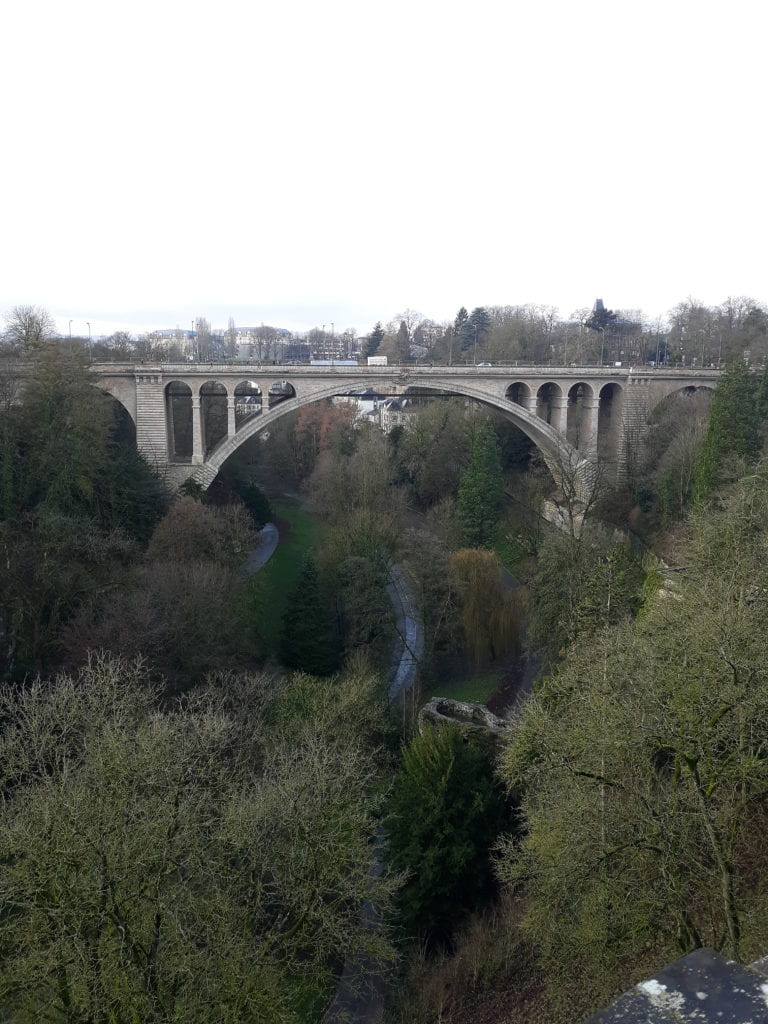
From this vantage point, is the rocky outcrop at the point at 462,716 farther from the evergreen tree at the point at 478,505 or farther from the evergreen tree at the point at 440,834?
the evergreen tree at the point at 478,505

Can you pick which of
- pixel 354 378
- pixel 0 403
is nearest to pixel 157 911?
pixel 0 403

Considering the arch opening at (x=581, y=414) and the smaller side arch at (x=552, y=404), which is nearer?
the smaller side arch at (x=552, y=404)

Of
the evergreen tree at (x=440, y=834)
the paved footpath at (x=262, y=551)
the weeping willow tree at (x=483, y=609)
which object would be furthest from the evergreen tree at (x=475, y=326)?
the evergreen tree at (x=440, y=834)

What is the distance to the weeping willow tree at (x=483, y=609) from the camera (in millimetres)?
21359

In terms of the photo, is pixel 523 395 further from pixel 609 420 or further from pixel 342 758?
pixel 342 758

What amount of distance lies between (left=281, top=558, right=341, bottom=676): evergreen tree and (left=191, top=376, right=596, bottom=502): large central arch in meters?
9.83

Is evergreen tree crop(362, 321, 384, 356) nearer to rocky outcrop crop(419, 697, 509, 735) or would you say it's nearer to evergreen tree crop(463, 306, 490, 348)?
evergreen tree crop(463, 306, 490, 348)

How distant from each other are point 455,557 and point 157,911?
51.0 ft

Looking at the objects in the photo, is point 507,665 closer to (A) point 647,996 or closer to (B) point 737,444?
(B) point 737,444

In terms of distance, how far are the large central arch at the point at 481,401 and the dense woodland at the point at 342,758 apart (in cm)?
461

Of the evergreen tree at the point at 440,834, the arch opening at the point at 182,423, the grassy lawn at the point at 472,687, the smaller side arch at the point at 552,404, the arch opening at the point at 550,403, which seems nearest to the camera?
the evergreen tree at the point at 440,834

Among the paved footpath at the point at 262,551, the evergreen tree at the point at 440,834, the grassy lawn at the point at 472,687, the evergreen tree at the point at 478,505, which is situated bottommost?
the grassy lawn at the point at 472,687

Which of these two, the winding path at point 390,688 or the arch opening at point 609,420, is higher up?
the arch opening at point 609,420

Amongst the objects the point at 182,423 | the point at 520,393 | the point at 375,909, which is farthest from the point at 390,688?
the point at 182,423
